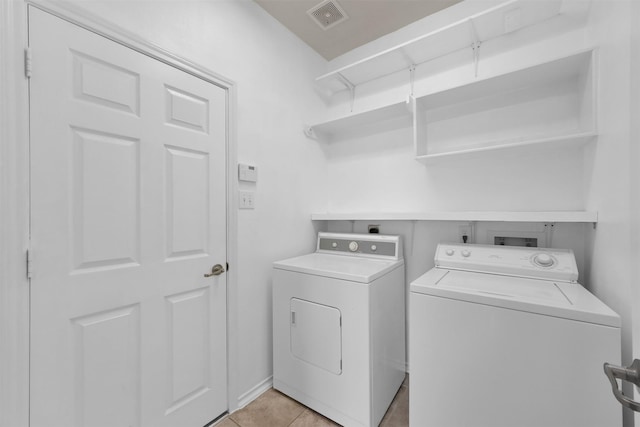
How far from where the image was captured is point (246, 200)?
5.57 ft

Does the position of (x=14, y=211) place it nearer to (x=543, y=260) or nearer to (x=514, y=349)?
(x=514, y=349)

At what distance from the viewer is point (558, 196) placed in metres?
1.52

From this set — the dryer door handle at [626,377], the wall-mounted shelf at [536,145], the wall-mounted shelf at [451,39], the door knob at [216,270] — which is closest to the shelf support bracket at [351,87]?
the wall-mounted shelf at [451,39]

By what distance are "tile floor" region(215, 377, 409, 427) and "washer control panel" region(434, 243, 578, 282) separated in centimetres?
93

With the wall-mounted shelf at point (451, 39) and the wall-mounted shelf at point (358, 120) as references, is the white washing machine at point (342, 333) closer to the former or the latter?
the wall-mounted shelf at point (358, 120)

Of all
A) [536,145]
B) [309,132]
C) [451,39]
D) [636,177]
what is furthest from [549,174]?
[309,132]

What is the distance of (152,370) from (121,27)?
5.29ft

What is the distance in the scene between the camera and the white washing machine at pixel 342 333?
142 cm

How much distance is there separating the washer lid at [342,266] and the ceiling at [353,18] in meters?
1.76

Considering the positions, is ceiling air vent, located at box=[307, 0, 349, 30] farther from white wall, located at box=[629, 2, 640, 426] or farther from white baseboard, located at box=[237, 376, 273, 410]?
white baseboard, located at box=[237, 376, 273, 410]

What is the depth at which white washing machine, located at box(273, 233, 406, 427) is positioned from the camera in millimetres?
1415

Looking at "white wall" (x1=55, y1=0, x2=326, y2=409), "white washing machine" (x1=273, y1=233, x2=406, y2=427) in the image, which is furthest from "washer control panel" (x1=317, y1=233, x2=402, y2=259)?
"white wall" (x1=55, y1=0, x2=326, y2=409)

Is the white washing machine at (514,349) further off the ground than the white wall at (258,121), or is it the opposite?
the white wall at (258,121)

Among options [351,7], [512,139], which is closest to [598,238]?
[512,139]
